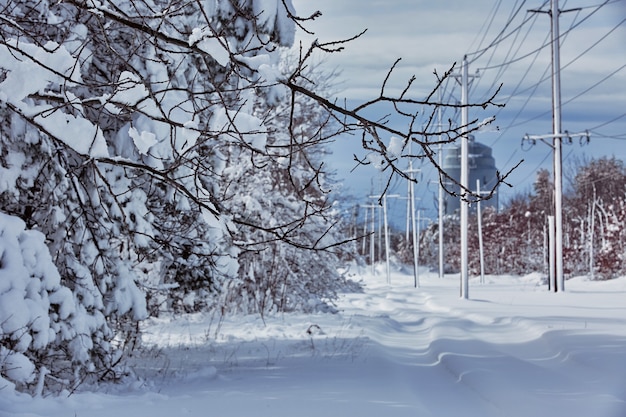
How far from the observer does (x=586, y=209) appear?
53688mm

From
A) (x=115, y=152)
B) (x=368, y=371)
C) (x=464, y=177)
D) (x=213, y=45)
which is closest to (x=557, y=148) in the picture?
(x=464, y=177)

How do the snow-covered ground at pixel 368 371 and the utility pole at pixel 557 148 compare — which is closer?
the snow-covered ground at pixel 368 371

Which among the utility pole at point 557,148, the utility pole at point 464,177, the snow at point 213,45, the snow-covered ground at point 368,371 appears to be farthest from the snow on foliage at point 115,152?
the utility pole at point 557,148

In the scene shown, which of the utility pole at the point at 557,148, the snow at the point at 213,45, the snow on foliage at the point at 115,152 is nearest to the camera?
the snow at the point at 213,45

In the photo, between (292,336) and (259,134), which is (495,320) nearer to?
(292,336)

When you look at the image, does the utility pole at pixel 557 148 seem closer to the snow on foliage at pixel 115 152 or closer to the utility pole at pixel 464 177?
the utility pole at pixel 464 177

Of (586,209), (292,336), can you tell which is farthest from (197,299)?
(586,209)

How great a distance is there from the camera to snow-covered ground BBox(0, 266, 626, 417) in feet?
21.0

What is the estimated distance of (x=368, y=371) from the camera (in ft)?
29.3

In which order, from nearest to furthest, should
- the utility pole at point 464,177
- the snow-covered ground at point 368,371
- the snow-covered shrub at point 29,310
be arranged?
1. the snow-covered shrub at point 29,310
2. the snow-covered ground at point 368,371
3. the utility pole at point 464,177

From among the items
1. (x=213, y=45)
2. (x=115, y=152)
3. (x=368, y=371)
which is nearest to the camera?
(x=213, y=45)

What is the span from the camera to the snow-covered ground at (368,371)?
6414 millimetres

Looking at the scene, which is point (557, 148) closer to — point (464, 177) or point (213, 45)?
point (464, 177)

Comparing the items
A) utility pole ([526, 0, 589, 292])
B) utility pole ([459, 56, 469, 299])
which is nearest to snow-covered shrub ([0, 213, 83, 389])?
utility pole ([459, 56, 469, 299])
